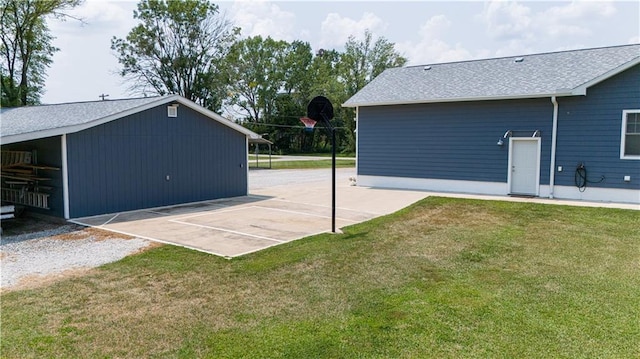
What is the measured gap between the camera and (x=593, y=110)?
39.5ft

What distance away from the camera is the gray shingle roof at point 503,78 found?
1274 cm

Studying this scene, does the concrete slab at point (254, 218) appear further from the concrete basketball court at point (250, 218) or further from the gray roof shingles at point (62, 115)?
the gray roof shingles at point (62, 115)

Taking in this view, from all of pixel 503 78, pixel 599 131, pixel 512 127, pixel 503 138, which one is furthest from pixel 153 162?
pixel 599 131

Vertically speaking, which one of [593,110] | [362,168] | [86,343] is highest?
[593,110]

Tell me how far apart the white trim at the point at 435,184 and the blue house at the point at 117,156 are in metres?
5.19

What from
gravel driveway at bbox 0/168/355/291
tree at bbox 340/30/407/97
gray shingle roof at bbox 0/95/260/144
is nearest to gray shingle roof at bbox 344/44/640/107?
gray shingle roof at bbox 0/95/260/144

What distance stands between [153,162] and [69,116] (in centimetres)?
241

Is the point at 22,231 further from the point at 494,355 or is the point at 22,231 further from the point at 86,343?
the point at 494,355

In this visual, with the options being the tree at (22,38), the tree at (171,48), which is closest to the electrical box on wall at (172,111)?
the tree at (22,38)

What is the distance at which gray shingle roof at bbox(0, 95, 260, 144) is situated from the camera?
9.27m

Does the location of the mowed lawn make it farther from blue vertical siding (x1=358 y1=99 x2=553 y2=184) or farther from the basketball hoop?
the basketball hoop

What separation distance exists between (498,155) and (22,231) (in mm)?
12509

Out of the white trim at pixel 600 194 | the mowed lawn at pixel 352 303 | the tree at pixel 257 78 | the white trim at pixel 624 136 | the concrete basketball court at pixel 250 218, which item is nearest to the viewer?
the mowed lawn at pixel 352 303

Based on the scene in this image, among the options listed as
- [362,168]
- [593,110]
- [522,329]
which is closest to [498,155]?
[593,110]
